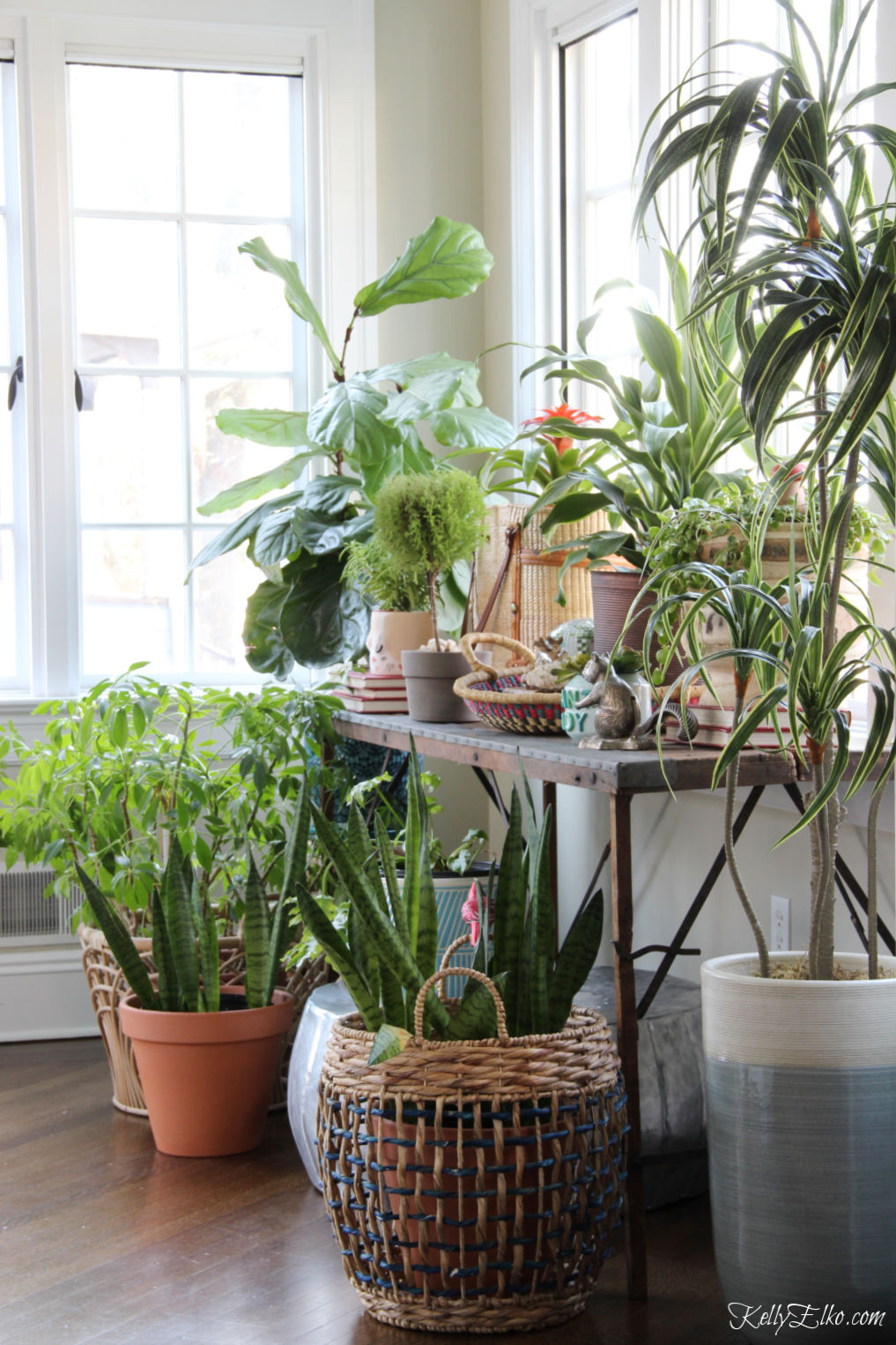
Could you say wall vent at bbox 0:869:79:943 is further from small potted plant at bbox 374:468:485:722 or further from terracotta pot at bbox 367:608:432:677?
small potted plant at bbox 374:468:485:722

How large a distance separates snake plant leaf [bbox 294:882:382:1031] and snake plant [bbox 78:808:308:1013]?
484 millimetres

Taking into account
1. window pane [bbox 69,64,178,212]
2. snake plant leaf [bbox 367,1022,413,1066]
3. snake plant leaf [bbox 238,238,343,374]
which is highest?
window pane [bbox 69,64,178,212]

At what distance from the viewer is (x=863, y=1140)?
161 cm

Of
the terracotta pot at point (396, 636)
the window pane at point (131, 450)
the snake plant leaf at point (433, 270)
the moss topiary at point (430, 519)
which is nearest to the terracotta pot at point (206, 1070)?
the terracotta pot at point (396, 636)

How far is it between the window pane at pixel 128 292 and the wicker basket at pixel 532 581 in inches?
49.7

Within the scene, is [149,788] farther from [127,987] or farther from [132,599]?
[132,599]

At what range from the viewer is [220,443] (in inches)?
139

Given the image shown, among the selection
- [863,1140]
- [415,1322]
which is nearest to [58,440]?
[415,1322]

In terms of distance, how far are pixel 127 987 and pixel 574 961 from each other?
1173 mm

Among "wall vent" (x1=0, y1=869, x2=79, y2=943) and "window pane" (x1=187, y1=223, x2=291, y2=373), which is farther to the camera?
"window pane" (x1=187, y1=223, x2=291, y2=373)

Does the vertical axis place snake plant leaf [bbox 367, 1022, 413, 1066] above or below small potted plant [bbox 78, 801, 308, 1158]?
above

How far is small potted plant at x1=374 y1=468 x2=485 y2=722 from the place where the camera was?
250cm

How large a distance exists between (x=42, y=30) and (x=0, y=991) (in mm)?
2364

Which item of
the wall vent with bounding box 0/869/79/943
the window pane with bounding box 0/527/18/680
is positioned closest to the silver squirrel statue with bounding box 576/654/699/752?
the wall vent with bounding box 0/869/79/943
